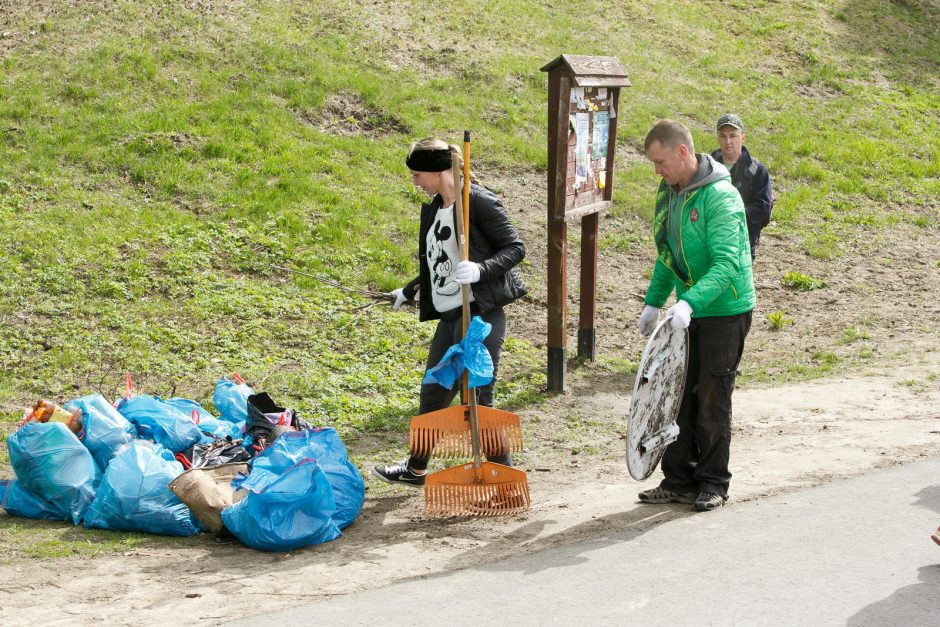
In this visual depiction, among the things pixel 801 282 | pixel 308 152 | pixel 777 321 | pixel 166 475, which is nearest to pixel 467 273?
pixel 166 475

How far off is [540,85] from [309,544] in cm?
1011

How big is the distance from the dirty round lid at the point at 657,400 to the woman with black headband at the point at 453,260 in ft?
2.71

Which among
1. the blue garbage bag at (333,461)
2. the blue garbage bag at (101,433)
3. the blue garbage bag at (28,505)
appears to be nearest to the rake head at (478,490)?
the blue garbage bag at (333,461)

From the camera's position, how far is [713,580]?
14.6 ft

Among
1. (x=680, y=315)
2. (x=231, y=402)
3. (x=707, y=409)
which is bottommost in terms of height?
(x=231, y=402)

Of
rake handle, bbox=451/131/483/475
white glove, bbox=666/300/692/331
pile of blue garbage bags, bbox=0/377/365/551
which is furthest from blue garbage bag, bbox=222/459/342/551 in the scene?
white glove, bbox=666/300/692/331

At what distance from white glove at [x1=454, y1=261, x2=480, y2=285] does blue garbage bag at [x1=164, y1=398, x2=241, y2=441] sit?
1.84m

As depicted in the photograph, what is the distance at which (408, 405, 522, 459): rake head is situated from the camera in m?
5.50

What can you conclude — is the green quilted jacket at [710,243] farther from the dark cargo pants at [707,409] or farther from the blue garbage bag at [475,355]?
the blue garbage bag at [475,355]

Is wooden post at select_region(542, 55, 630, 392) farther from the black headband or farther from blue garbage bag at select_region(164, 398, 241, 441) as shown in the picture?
blue garbage bag at select_region(164, 398, 241, 441)

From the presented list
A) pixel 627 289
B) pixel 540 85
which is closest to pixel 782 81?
pixel 540 85

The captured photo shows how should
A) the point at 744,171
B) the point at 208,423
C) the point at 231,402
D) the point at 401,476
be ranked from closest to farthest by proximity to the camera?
the point at 401,476, the point at 208,423, the point at 231,402, the point at 744,171

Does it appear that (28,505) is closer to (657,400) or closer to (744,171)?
(657,400)

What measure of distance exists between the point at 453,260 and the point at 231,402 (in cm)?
190
